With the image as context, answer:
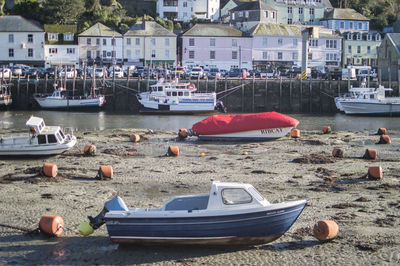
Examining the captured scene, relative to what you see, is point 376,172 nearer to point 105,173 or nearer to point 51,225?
point 105,173

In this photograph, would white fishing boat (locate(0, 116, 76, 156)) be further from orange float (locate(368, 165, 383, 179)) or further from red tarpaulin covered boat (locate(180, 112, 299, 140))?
orange float (locate(368, 165, 383, 179))

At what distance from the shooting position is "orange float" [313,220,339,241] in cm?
1384

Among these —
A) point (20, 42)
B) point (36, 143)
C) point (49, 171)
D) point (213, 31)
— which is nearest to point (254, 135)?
point (36, 143)

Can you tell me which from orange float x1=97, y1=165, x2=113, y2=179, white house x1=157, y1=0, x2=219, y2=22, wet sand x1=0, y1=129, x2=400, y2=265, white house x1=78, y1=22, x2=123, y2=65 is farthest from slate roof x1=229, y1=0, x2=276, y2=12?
orange float x1=97, y1=165, x2=113, y2=179

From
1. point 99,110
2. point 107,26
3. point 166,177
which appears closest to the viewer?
point 166,177

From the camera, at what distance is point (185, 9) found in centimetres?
8975

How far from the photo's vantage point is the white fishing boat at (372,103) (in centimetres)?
4847

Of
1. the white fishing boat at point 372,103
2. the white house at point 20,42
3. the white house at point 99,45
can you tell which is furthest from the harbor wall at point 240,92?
the white house at point 99,45

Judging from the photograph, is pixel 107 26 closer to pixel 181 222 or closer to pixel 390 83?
pixel 390 83

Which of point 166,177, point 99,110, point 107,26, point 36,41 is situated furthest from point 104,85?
point 166,177

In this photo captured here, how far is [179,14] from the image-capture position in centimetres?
8956

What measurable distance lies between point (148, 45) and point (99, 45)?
6.20 meters

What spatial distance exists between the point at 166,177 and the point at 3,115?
2960 cm

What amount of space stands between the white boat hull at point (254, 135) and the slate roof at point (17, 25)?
46.3 metres
